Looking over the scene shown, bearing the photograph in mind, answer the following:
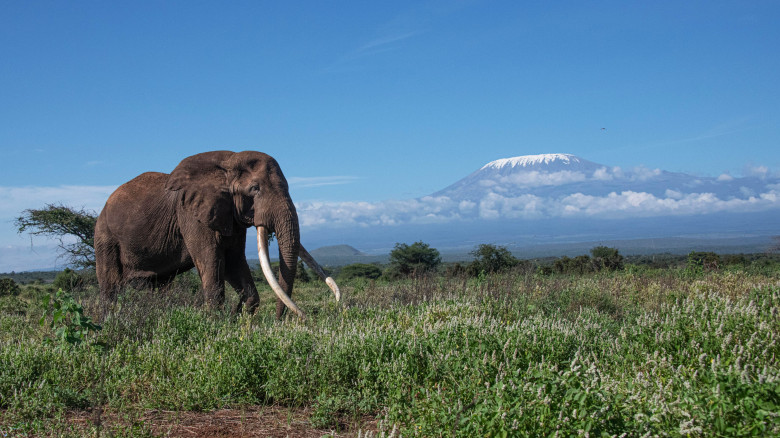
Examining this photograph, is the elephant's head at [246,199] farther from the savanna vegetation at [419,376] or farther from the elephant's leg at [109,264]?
the elephant's leg at [109,264]

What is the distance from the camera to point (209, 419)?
538 cm

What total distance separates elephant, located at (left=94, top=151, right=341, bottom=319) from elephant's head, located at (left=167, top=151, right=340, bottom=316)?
0.02m

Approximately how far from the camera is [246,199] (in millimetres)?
10516

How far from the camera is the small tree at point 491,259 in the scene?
23656 millimetres

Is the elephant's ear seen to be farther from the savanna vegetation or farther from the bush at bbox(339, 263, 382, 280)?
the bush at bbox(339, 263, 382, 280)

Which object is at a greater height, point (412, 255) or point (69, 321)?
point (412, 255)

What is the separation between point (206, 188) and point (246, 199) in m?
0.68

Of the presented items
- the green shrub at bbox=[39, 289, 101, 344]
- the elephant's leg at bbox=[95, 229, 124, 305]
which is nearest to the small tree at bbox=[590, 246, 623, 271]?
the elephant's leg at bbox=[95, 229, 124, 305]

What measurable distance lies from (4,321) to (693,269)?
14847 millimetres

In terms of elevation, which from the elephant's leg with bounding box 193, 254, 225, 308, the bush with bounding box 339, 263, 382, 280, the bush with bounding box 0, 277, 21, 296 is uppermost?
the elephant's leg with bounding box 193, 254, 225, 308

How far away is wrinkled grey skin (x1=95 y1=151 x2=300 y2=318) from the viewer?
10305 millimetres

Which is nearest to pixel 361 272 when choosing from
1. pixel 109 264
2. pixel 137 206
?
pixel 109 264

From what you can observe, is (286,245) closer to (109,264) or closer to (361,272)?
(109,264)

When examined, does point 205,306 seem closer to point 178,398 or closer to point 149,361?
point 149,361
